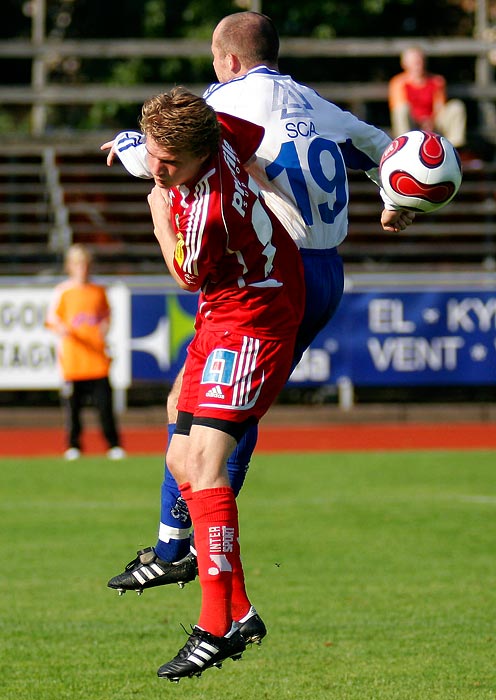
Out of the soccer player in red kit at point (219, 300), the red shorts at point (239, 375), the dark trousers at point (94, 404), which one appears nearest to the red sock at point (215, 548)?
the soccer player in red kit at point (219, 300)

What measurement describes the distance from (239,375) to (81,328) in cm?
904

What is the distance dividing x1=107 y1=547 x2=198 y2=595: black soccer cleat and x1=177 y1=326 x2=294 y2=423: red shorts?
2.73 ft

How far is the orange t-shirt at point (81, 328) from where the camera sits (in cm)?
1380

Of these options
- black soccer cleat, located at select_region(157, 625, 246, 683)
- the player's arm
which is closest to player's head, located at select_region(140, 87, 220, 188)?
the player's arm

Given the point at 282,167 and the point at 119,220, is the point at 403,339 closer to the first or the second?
the point at 119,220

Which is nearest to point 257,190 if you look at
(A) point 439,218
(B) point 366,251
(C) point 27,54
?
(B) point 366,251

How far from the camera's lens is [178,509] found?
5.56 m

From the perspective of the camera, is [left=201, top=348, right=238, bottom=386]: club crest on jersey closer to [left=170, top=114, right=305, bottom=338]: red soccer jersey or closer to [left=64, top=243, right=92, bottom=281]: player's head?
[left=170, top=114, right=305, bottom=338]: red soccer jersey

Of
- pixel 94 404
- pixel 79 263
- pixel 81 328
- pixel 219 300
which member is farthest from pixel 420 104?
pixel 219 300

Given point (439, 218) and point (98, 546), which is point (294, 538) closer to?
point (98, 546)

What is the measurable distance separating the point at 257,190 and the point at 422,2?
2364 cm

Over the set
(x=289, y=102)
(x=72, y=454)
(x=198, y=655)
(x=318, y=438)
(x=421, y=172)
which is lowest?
(x=318, y=438)

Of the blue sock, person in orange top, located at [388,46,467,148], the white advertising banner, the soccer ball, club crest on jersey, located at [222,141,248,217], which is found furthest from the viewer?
person in orange top, located at [388,46,467,148]

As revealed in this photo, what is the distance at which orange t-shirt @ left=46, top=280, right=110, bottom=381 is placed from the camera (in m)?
13.8
